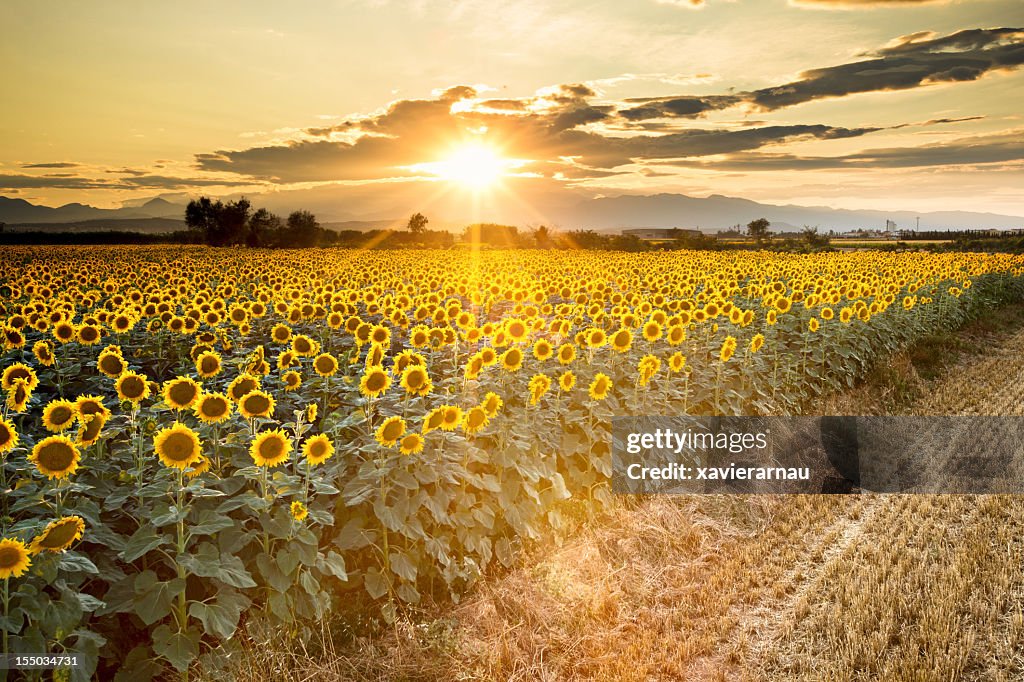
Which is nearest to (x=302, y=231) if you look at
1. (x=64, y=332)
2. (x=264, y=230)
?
(x=264, y=230)

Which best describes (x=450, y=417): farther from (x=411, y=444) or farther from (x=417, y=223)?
(x=417, y=223)

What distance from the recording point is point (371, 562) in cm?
597

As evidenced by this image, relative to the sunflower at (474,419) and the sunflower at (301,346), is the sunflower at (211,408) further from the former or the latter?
the sunflower at (301,346)

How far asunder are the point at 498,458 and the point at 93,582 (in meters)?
3.44

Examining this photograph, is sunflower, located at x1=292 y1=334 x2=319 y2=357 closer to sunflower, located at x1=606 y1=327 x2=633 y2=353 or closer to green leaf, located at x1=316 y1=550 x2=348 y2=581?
green leaf, located at x1=316 y1=550 x2=348 y2=581

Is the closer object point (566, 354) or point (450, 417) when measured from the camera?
point (450, 417)

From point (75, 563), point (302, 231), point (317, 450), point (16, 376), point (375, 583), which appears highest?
point (302, 231)

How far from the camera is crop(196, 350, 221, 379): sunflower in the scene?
255 inches

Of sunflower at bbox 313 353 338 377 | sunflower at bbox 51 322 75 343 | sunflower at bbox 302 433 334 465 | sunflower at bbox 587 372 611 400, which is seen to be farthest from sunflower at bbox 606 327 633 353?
sunflower at bbox 51 322 75 343

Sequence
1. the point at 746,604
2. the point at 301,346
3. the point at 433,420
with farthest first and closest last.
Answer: the point at 301,346
the point at 746,604
the point at 433,420

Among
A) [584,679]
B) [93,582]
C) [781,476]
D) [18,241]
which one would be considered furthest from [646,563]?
[18,241]

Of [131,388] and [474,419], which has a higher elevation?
[131,388]

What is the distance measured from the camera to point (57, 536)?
387 cm

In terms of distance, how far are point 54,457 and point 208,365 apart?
2434 millimetres
